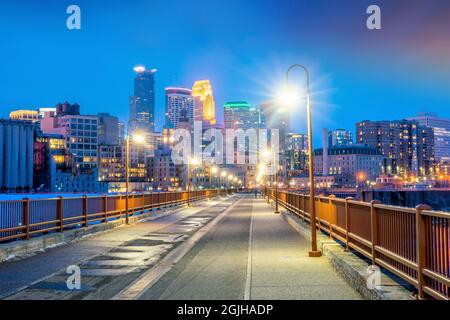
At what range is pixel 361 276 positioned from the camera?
32.0 feet

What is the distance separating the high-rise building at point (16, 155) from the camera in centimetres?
15912

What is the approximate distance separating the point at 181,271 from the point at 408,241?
20.1 feet

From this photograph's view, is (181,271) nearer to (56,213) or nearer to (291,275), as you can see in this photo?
(291,275)

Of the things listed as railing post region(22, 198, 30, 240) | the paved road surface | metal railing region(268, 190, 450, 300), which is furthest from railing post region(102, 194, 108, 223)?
metal railing region(268, 190, 450, 300)

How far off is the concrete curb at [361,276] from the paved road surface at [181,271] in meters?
0.20

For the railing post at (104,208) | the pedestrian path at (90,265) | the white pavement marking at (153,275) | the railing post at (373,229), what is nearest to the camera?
the white pavement marking at (153,275)

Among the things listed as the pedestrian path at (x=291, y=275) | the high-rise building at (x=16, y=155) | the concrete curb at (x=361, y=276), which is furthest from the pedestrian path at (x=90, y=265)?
the high-rise building at (x=16, y=155)

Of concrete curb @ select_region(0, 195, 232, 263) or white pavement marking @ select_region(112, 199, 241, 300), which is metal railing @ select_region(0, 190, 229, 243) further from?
white pavement marking @ select_region(112, 199, 241, 300)

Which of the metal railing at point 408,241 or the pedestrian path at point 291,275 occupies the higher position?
the metal railing at point 408,241

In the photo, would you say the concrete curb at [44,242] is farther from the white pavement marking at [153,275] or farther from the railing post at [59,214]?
the white pavement marking at [153,275]

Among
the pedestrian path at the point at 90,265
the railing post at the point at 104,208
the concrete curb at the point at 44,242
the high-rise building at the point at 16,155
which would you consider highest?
the high-rise building at the point at 16,155

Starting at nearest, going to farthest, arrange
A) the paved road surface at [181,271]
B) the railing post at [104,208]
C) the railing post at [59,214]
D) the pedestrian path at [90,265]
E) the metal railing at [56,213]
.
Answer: the paved road surface at [181,271] → the pedestrian path at [90,265] → the metal railing at [56,213] → the railing post at [59,214] → the railing post at [104,208]
